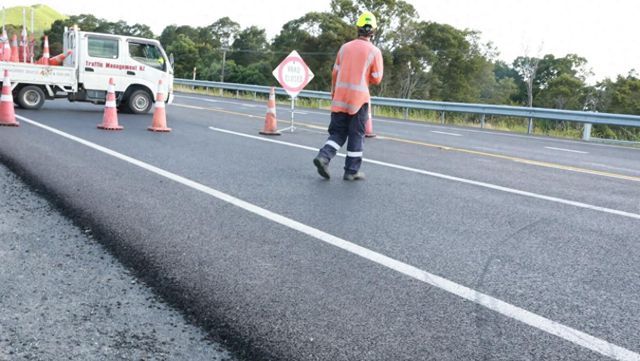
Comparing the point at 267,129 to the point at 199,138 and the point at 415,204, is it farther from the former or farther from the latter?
the point at 415,204

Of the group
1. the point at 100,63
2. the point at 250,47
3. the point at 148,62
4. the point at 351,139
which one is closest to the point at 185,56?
the point at 250,47

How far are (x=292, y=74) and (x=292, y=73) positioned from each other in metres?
0.02

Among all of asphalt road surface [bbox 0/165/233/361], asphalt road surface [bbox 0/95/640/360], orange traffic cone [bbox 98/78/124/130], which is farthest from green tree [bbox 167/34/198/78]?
asphalt road surface [bbox 0/165/233/361]

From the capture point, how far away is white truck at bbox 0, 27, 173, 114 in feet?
42.4

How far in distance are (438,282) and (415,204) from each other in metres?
2.17

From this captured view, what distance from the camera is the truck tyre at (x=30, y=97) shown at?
1291cm

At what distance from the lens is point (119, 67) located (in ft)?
44.4

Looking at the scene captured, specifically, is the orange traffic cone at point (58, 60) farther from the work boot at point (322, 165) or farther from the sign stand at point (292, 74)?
the work boot at point (322, 165)

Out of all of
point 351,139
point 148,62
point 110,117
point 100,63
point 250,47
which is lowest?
point 110,117

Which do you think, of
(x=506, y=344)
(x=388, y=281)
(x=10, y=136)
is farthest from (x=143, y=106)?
(x=506, y=344)

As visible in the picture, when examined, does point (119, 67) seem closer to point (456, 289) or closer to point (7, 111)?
point (7, 111)

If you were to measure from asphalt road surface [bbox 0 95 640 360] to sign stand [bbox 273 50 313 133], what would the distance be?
3.97 metres

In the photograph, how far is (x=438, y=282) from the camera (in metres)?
3.21

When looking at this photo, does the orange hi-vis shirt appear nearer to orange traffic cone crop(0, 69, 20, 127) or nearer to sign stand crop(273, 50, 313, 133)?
sign stand crop(273, 50, 313, 133)
